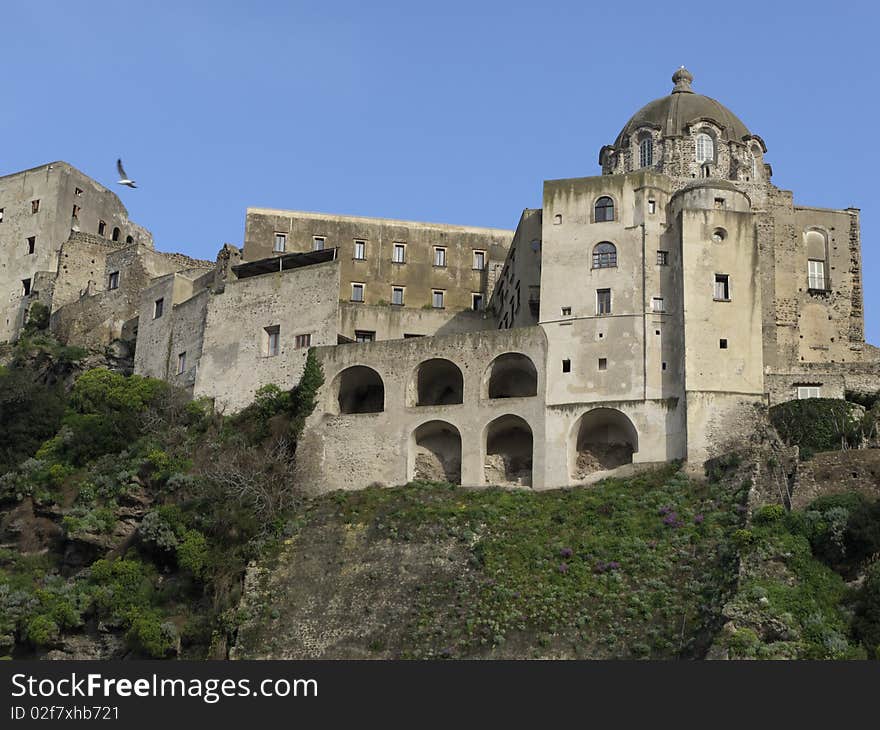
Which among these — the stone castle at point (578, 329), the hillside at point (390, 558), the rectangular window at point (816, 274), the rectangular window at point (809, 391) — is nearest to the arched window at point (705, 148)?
the stone castle at point (578, 329)

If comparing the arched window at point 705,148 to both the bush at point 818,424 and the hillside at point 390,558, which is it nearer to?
the bush at point 818,424

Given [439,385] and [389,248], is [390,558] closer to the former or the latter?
[439,385]

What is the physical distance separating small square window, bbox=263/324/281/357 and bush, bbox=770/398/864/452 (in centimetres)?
1980

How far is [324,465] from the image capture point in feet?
179

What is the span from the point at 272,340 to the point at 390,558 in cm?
1440

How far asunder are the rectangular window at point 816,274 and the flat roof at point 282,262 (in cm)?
1962

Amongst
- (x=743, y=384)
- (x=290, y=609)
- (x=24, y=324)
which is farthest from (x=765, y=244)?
(x=24, y=324)

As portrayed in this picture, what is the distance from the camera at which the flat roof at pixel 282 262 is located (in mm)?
62844

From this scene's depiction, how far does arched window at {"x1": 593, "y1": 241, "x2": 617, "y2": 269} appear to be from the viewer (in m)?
56.3

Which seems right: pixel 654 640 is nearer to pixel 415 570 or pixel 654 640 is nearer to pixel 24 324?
pixel 415 570

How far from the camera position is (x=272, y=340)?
59.7m

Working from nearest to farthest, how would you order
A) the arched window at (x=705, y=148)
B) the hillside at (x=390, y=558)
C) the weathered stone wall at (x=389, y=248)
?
the hillside at (x=390, y=558)
the arched window at (x=705, y=148)
the weathered stone wall at (x=389, y=248)

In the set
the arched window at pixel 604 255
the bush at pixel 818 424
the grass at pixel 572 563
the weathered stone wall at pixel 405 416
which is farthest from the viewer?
the arched window at pixel 604 255

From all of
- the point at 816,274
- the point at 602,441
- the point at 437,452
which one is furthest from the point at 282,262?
the point at 816,274
